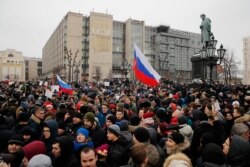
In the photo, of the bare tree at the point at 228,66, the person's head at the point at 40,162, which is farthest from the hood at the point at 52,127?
the bare tree at the point at 228,66

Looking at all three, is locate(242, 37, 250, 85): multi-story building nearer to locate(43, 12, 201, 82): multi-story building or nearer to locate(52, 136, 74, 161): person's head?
locate(43, 12, 201, 82): multi-story building

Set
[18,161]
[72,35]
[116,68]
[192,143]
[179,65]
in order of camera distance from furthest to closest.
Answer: [179,65] < [116,68] < [72,35] < [192,143] < [18,161]

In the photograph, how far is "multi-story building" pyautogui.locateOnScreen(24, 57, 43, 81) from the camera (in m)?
149

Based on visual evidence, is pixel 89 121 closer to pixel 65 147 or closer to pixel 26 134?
pixel 26 134

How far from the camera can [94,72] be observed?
291ft

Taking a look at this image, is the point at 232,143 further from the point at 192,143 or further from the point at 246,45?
the point at 246,45

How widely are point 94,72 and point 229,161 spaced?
84.9 metres

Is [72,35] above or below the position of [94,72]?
above

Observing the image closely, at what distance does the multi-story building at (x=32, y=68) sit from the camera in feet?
488

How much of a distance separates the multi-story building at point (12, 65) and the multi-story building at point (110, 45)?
37.5 metres

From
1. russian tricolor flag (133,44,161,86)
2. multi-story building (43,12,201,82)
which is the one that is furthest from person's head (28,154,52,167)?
multi-story building (43,12,201,82)

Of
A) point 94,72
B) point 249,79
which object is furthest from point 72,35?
point 249,79

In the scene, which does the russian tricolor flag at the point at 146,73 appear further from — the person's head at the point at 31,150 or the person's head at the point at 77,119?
the person's head at the point at 31,150

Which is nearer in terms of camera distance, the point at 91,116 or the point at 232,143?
the point at 232,143
